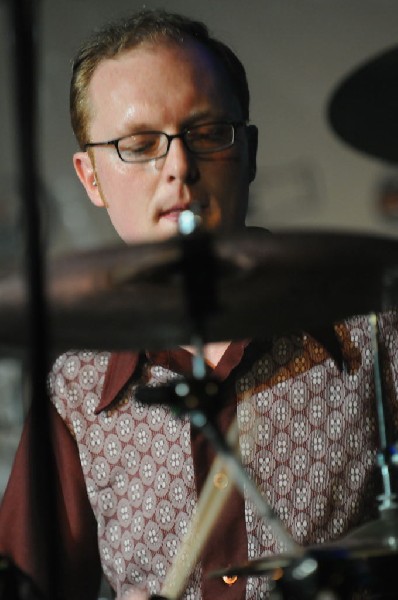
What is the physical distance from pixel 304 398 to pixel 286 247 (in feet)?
2.17

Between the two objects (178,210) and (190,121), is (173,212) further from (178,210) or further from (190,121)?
(190,121)

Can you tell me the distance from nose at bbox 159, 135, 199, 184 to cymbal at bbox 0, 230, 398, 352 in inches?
12.4

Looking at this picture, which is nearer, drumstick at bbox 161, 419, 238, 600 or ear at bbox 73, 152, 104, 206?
drumstick at bbox 161, 419, 238, 600

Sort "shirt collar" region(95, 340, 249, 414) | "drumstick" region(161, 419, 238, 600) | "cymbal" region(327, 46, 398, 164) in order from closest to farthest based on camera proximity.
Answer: "drumstick" region(161, 419, 238, 600) < "shirt collar" region(95, 340, 249, 414) < "cymbal" region(327, 46, 398, 164)

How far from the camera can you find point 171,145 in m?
1.40

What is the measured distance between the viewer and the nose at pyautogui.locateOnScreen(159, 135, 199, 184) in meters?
1.37

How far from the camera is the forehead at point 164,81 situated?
4.71ft

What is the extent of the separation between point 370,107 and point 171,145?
85 centimetres

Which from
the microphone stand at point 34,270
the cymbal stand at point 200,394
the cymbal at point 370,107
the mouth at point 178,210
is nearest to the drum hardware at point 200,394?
the cymbal stand at point 200,394

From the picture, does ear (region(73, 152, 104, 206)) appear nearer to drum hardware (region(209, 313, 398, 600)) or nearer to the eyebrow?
the eyebrow

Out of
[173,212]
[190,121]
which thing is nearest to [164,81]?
[190,121]

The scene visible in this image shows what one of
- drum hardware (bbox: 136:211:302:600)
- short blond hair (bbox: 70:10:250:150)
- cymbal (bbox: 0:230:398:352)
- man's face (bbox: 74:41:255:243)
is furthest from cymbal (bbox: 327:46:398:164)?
drum hardware (bbox: 136:211:302:600)

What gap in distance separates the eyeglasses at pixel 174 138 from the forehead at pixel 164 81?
1.3 inches

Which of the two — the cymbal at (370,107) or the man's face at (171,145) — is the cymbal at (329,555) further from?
the cymbal at (370,107)
